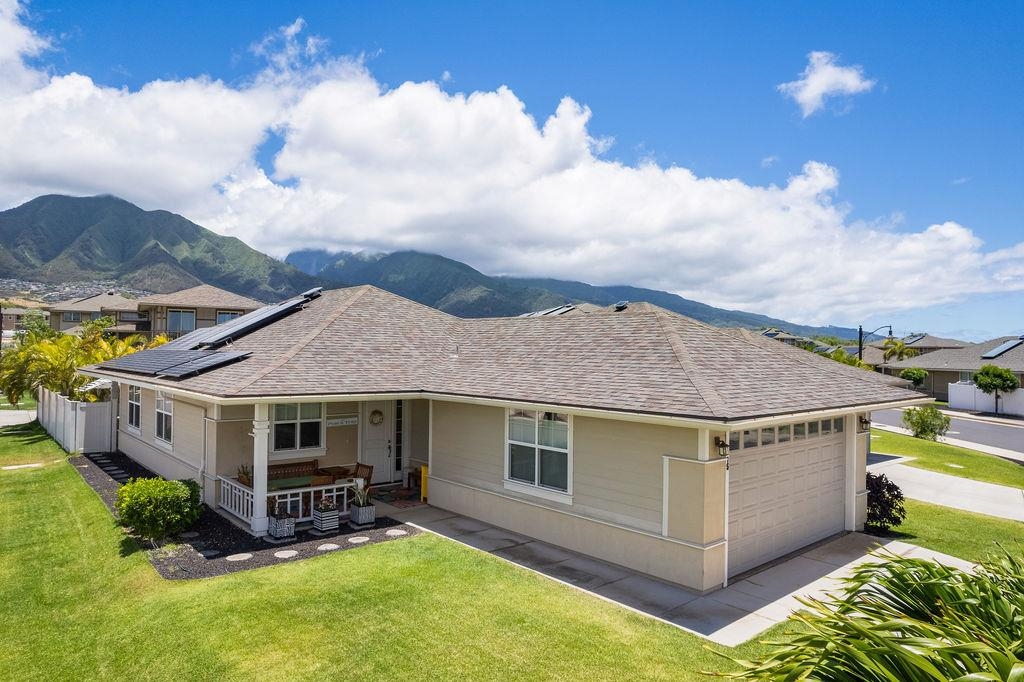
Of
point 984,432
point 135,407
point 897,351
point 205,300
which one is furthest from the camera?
point 897,351

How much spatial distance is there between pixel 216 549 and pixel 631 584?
7622mm

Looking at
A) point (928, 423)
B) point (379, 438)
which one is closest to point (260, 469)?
point (379, 438)

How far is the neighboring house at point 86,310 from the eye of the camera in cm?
6619

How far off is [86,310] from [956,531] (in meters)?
83.3

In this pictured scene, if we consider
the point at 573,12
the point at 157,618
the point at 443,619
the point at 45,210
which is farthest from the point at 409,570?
the point at 45,210

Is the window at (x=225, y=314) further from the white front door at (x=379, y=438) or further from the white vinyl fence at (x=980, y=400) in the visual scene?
the white vinyl fence at (x=980, y=400)

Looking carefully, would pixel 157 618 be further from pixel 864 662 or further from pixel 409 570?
pixel 864 662

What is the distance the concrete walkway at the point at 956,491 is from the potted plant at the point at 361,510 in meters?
15.6

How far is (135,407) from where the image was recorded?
19875 millimetres

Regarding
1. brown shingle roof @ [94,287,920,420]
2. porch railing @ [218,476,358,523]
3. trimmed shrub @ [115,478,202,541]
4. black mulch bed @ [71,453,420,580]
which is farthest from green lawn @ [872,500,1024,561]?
trimmed shrub @ [115,478,202,541]

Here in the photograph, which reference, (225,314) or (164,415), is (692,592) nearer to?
(164,415)

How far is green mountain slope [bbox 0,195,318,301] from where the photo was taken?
533ft

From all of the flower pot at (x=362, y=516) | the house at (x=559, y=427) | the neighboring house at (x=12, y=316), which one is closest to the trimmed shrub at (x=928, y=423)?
the house at (x=559, y=427)

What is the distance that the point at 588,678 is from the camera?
6.52 meters
